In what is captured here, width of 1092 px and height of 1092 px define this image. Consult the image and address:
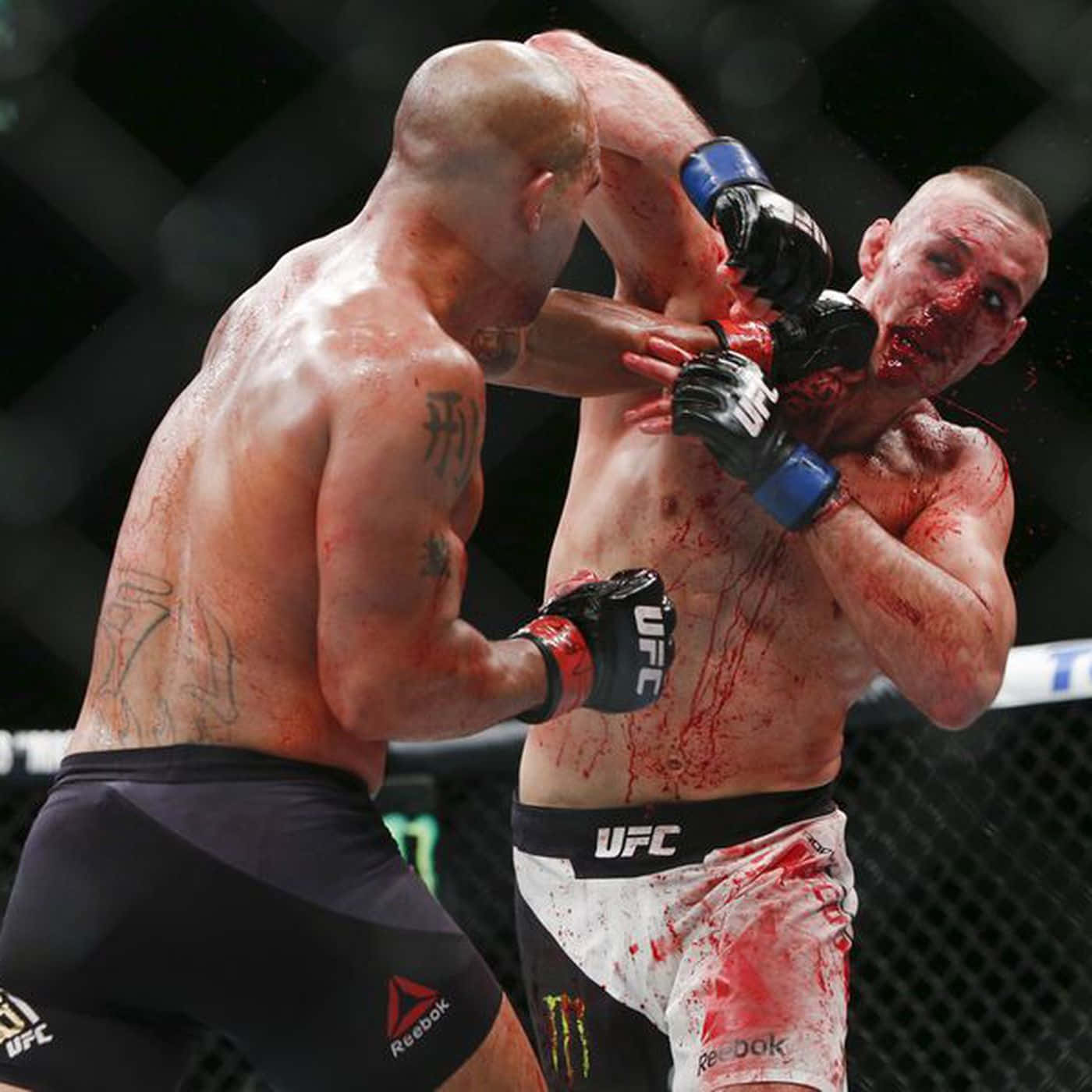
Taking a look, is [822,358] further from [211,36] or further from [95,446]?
[95,446]

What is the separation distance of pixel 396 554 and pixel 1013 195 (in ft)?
3.42

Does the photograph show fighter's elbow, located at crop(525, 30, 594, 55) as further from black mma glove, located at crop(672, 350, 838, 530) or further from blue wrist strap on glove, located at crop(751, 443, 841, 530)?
blue wrist strap on glove, located at crop(751, 443, 841, 530)

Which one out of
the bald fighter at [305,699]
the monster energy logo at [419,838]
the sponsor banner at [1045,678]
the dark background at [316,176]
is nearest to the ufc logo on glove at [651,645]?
the bald fighter at [305,699]

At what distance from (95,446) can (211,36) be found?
0.89 metres

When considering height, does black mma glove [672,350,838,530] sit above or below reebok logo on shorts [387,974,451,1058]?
above

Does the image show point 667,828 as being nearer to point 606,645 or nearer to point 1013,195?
point 606,645

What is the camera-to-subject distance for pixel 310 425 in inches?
64.6

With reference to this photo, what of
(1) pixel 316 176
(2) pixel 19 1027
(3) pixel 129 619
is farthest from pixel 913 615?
(1) pixel 316 176

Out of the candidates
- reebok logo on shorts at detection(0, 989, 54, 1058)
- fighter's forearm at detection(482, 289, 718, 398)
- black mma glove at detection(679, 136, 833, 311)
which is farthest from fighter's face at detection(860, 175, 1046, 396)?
reebok logo on shorts at detection(0, 989, 54, 1058)

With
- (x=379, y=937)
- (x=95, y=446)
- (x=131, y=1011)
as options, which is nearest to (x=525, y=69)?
(x=379, y=937)

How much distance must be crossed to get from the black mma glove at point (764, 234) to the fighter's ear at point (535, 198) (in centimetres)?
35

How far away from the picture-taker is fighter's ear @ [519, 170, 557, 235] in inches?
69.4

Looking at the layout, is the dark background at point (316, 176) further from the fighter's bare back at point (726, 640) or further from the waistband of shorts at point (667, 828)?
the waistband of shorts at point (667, 828)

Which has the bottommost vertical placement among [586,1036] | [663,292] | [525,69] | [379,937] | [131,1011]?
[586,1036]
